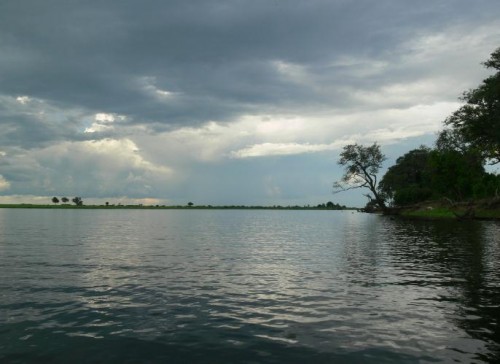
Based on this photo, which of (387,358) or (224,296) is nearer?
(387,358)

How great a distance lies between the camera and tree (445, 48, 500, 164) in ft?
240

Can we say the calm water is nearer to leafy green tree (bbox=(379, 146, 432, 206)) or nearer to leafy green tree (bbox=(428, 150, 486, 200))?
leafy green tree (bbox=(428, 150, 486, 200))

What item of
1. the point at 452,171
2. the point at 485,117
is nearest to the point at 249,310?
the point at 485,117

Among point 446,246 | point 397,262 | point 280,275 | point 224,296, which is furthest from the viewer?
point 446,246

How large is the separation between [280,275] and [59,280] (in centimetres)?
1329

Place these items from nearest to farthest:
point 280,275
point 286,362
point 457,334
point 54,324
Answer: point 286,362, point 457,334, point 54,324, point 280,275

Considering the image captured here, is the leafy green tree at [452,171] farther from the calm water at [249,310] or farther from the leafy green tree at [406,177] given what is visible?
the calm water at [249,310]

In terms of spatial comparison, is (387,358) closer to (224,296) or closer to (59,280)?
(224,296)

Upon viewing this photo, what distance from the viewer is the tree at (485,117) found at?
73.1 metres

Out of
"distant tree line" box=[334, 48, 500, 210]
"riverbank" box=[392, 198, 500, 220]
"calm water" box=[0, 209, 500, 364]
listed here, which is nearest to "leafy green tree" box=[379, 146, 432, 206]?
"distant tree line" box=[334, 48, 500, 210]

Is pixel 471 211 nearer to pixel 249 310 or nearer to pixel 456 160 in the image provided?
pixel 456 160

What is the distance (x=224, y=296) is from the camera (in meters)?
20.1

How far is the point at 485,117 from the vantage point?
7706cm

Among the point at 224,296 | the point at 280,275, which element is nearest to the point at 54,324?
the point at 224,296
